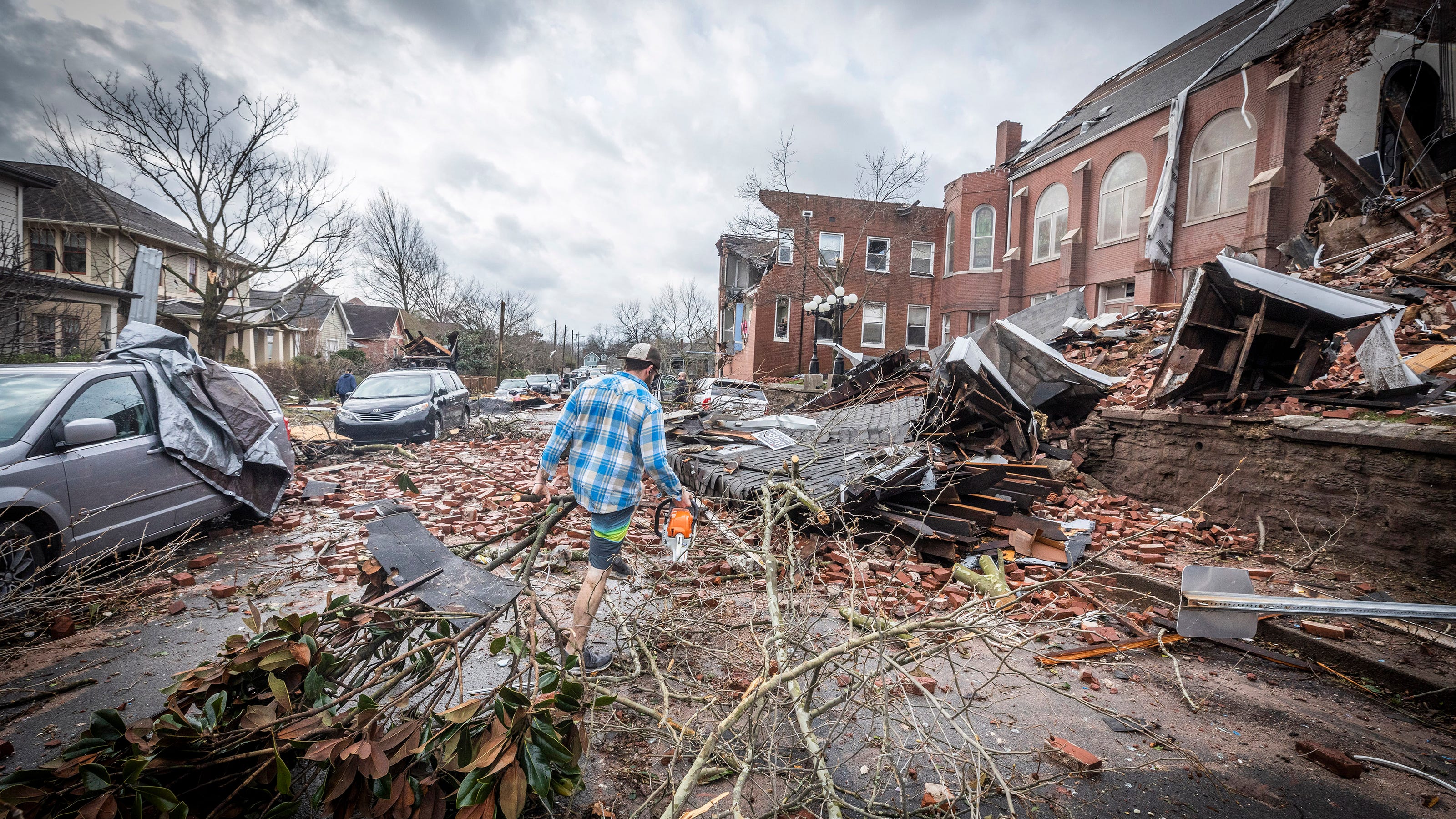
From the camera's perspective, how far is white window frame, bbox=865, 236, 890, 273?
87.8 ft

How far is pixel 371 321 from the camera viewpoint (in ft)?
161

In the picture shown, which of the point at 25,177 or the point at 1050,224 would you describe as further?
the point at 1050,224

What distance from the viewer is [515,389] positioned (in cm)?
2592

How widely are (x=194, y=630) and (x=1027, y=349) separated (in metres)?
9.42

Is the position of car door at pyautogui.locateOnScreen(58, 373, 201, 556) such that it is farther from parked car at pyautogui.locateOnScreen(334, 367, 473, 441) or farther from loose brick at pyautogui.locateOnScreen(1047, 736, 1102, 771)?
parked car at pyautogui.locateOnScreen(334, 367, 473, 441)

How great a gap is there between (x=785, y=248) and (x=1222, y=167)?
15714mm

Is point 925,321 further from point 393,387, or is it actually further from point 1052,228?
point 393,387

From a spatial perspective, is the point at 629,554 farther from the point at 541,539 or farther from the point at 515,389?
the point at 515,389

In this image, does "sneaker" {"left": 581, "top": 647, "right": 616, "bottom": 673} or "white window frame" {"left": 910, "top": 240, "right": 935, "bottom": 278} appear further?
"white window frame" {"left": 910, "top": 240, "right": 935, "bottom": 278}

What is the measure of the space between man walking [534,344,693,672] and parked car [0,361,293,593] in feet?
10.0

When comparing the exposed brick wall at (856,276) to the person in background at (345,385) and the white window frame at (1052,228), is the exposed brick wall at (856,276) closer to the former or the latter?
the white window frame at (1052,228)

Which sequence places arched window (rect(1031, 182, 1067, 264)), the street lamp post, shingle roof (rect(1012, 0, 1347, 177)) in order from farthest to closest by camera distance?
1. arched window (rect(1031, 182, 1067, 264))
2. the street lamp post
3. shingle roof (rect(1012, 0, 1347, 177))

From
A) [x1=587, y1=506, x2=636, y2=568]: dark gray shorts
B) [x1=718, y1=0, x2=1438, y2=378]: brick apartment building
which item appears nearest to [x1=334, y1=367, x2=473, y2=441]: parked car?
[x1=587, y1=506, x2=636, y2=568]: dark gray shorts

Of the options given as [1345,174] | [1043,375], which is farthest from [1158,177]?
[1043,375]
